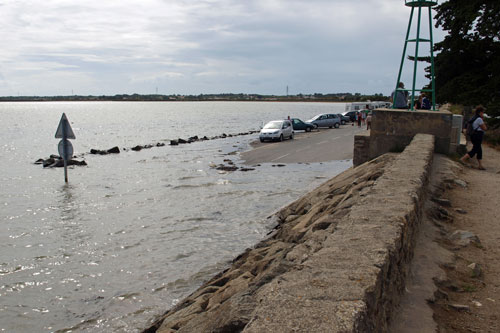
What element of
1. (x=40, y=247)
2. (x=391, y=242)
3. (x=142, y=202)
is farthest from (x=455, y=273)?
(x=142, y=202)

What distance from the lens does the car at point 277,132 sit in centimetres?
3591

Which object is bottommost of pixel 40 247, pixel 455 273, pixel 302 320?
pixel 40 247

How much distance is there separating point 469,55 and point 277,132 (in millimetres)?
15900

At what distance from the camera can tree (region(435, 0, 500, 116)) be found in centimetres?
1989

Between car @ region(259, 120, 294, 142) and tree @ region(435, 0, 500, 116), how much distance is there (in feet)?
43.4

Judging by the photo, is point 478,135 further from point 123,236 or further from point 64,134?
point 64,134

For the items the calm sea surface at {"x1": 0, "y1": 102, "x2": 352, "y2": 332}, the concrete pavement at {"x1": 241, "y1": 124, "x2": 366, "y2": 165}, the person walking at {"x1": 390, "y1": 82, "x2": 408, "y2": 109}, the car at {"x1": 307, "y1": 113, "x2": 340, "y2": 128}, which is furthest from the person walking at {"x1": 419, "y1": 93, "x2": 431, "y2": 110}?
the car at {"x1": 307, "y1": 113, "x2": 340, "y2": 128}

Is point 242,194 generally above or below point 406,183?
below

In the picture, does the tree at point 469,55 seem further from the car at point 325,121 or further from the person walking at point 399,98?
the car at point 325,121

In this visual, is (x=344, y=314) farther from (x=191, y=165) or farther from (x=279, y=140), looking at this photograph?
(x=279, y=140)

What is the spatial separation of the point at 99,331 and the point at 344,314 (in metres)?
5.52

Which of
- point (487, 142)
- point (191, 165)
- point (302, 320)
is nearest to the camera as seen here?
point (302, 320)

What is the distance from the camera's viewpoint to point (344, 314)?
2.46 m

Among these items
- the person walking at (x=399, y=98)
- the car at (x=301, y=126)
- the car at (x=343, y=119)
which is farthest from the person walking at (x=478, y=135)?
the car at (x=343, y=119)
